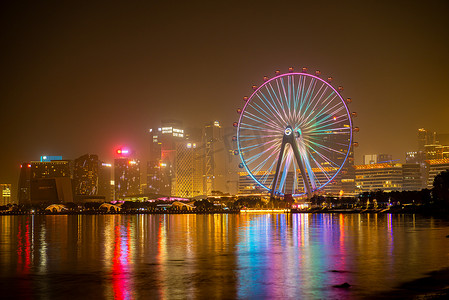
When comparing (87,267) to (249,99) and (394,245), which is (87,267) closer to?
(394,245)

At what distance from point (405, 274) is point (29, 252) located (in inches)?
1113

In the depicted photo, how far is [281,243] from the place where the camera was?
163ft

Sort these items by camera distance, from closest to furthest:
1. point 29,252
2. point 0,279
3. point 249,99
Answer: point 0,279 < point 29,252 < point 249,99

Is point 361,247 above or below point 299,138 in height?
below

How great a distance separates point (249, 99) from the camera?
98812 mm

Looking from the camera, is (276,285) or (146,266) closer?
(276,285)

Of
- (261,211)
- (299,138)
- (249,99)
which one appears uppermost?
(249,99)

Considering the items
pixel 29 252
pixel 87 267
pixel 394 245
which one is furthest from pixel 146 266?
pixel 394 245

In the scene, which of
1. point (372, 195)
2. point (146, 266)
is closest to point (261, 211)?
point (372, 195)

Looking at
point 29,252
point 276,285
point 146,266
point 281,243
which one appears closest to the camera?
point 276,285

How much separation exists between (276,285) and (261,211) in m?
145

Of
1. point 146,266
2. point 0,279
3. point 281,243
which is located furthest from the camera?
point 281,243

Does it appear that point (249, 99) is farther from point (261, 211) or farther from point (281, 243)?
point (261, 211)

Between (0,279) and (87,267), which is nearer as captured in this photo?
(0,279)
